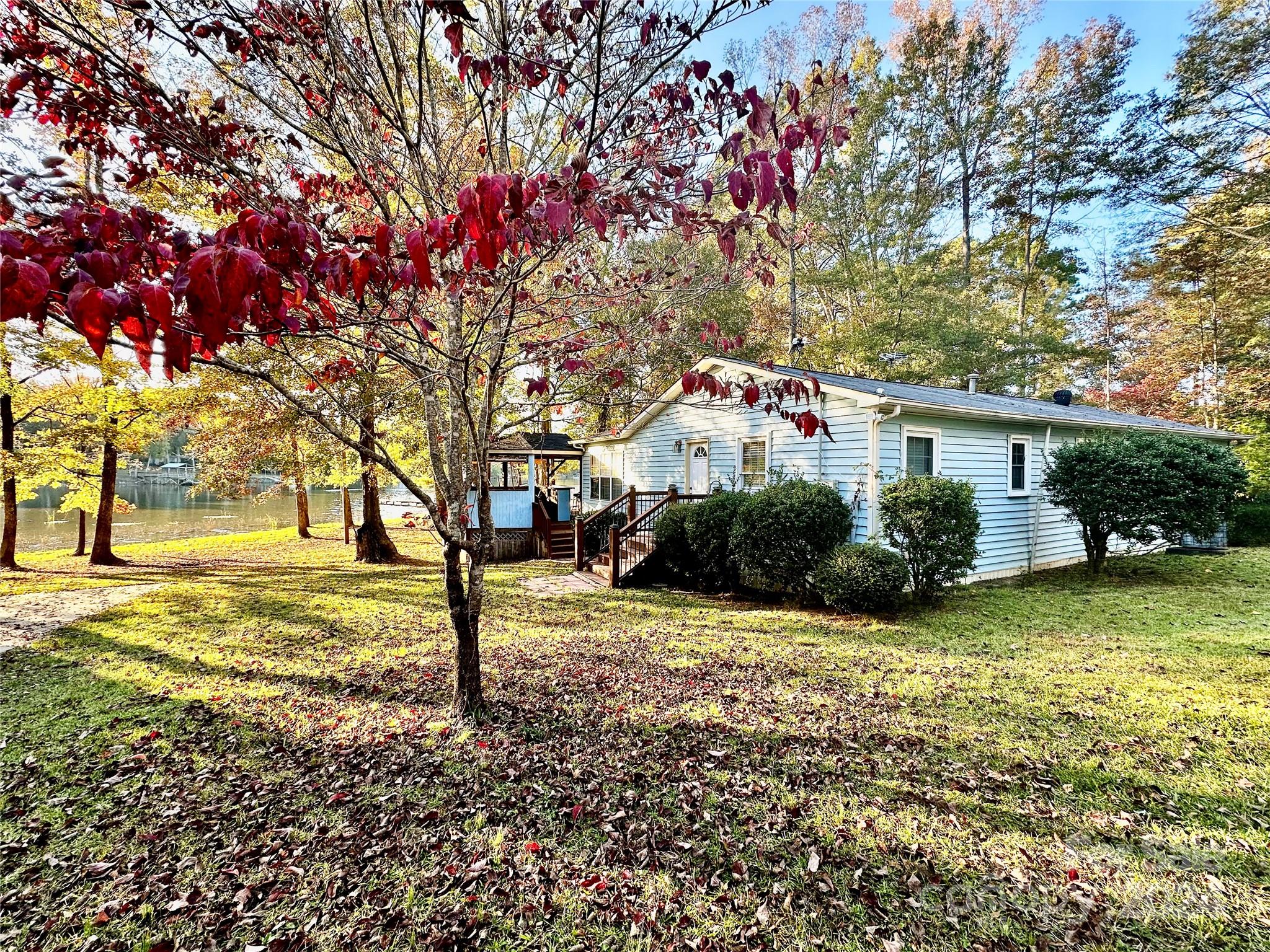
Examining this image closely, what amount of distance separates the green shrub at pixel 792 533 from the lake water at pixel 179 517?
11290 mm

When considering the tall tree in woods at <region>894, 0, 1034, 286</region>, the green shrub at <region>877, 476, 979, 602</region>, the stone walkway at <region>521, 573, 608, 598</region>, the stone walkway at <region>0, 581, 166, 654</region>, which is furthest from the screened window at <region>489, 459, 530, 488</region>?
the tall tree in woods at <region>894, 0, 1034, 286</region>

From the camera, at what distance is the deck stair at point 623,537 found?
9594 millimetres

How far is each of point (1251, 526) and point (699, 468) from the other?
48.2 feet

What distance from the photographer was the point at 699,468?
12.0 m

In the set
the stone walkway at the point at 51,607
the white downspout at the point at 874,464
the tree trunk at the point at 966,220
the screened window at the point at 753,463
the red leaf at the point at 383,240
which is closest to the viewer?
the red leaf at the point at 383,240

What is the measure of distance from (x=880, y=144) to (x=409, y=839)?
2458 centimetres

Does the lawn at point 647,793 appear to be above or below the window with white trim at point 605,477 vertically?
below

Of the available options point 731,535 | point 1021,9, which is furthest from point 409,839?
point 1021,9

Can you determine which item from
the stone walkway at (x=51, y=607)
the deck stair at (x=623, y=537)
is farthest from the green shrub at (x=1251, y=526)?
the stone walkway at (x=51, y=607)

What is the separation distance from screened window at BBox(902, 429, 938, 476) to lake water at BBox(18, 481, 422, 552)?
523 inches

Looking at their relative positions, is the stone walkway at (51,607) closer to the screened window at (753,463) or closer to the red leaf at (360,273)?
the red leaf at (360,273)

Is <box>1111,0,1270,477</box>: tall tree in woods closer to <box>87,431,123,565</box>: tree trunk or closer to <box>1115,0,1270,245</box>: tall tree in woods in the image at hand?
<box>1115,0,1270,245</box>: tall tree in woods

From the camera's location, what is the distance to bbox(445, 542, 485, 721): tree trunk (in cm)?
397

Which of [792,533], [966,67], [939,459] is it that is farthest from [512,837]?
[966,67]
